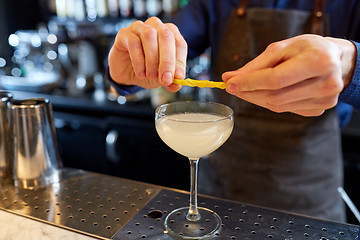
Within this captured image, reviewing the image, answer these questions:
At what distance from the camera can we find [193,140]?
3.29 feet

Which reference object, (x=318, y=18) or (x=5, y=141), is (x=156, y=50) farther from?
(x=318, y=18)

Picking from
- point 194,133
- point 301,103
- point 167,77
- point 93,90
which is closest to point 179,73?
point 167,77

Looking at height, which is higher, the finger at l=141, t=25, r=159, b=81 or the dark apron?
the finger at l=141, t=25, r=159, b=81

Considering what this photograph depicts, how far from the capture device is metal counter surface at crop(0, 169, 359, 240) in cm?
99

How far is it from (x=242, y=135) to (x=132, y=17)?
2.31 metres

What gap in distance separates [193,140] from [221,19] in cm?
101

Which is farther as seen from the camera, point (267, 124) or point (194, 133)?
point (267, 124)

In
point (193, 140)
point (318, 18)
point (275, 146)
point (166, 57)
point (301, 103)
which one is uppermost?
point (318, 18)

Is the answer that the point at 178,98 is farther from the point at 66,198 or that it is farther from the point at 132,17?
the point at 66,198

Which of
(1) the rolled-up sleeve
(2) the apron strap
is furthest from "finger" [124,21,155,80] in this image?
(2) the apron strap

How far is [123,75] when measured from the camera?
4.55 feet

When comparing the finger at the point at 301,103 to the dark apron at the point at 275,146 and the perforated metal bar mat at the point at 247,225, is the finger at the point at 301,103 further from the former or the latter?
the dark apron at the point at 275,146

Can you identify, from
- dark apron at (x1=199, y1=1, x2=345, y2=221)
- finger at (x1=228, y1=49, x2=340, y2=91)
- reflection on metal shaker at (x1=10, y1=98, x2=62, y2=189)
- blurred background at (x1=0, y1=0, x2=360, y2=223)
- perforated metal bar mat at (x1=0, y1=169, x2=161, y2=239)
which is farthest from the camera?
blurred background at (x1=0, y1=0, x2=360, y2=223)

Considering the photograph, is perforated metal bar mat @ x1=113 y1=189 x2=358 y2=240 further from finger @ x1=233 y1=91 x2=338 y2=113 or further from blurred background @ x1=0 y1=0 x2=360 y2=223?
blurred background @ x1=0 y1=0 x2=360 y2=223
